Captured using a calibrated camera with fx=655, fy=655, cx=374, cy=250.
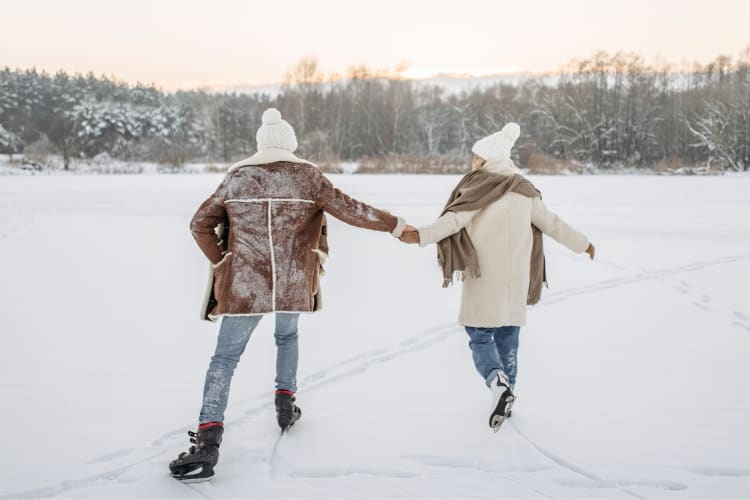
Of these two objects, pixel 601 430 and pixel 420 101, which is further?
pixel 420 101

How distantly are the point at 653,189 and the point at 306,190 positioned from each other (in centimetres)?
2219

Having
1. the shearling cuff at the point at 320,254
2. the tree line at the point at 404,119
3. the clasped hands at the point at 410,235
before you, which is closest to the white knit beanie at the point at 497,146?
the clasped hands at the point at 410,235

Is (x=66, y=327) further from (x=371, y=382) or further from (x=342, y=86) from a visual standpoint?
(x=342, y=86)

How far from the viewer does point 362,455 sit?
3324 mm

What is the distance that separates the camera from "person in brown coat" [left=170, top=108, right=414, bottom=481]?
3.06 m

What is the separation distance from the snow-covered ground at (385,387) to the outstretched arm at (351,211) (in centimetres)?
116

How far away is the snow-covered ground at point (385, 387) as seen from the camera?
A: 3.09 m

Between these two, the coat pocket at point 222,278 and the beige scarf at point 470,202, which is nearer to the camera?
the coat pocket at point 222,278

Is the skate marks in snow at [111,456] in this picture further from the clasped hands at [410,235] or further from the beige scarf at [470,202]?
the beige scarf at [470,202]

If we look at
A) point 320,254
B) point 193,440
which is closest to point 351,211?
point 320,254

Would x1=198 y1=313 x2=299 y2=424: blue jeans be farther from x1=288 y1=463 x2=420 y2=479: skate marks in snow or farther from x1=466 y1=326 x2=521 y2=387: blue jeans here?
x1=466 y1=326 x2=521 y2=387: blue jeans

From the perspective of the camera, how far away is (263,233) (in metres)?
3.09

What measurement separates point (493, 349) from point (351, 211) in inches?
42.7

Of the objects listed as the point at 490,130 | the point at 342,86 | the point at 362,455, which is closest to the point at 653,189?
the point at 362,455
